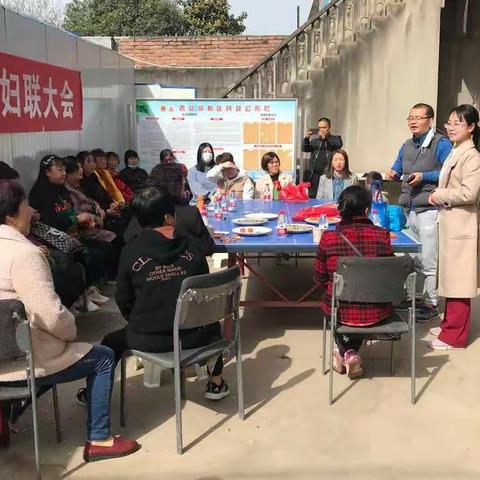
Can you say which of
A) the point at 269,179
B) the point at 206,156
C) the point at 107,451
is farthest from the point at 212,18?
the point at 107,451

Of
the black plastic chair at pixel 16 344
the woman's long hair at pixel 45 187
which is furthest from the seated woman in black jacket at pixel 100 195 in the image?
the black plastic chair at pixel 16 344

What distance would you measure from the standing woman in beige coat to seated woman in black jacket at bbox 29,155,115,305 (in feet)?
9.26

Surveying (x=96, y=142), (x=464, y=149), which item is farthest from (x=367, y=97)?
(x=464, y=149)

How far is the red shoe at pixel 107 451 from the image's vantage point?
9.05ft

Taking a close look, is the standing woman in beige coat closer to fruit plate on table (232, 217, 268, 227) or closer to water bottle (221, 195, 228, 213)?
fruit plate on table (232, 217, 268, 227)

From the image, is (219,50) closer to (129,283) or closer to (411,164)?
(411,164)

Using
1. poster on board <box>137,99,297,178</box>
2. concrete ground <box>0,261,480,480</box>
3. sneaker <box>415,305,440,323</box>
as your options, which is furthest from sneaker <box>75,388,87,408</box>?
poster on board <box>137,99,297,178</box>

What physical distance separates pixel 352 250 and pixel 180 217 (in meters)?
1.11

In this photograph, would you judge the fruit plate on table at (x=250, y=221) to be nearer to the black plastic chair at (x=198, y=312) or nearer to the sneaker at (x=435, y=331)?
the sneaker at (x=435, y=331)

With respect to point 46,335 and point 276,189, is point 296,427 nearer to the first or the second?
point 46,335

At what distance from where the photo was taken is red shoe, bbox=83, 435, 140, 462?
276 cm

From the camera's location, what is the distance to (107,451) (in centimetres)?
277

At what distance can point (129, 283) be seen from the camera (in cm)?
294

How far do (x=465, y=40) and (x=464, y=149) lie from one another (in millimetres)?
7387
